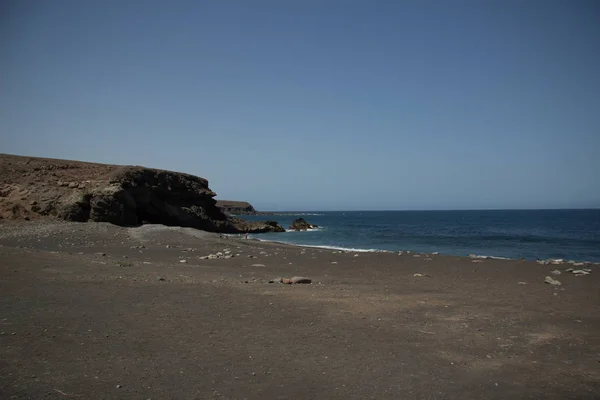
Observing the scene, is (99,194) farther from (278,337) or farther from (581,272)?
(581,272)

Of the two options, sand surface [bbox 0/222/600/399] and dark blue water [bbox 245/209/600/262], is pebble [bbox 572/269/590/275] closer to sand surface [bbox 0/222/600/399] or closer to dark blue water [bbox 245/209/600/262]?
sand surface [bbox 0/222/600/399]

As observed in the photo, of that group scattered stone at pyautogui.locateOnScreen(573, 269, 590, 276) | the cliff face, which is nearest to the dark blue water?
scattered stone at pyautogui.locateOnScreen(573, 269, 590, 276)

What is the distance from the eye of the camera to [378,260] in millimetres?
21375

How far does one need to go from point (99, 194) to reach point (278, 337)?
31904 mm

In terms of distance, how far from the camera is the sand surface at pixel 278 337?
16.8 ft

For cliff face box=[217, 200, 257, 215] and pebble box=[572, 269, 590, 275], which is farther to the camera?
cliff face box=[217, 200, 257, 215]

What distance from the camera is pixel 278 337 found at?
6977 mm

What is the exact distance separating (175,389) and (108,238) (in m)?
23.5

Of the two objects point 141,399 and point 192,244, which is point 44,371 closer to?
point 141,399

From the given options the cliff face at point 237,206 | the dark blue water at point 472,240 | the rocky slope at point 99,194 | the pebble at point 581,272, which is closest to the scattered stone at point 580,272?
the pebble at point 581,272

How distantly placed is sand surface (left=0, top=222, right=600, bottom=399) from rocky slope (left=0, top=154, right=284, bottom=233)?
67.6 ft

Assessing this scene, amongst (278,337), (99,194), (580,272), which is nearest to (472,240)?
(580,272)

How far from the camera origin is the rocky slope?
31.3 metres

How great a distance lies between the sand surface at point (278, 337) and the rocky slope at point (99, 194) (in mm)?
20601
